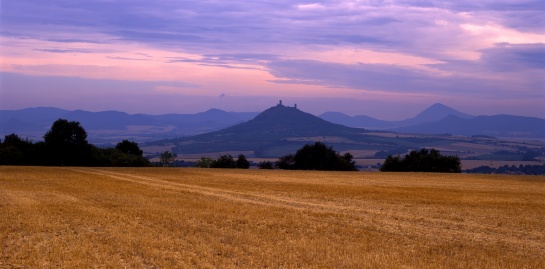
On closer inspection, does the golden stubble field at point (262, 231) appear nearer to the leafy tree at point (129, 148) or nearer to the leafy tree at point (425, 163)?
the leafy tree at point (425, 163)

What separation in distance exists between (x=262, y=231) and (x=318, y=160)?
73954 mm

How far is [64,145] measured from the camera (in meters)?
82.2

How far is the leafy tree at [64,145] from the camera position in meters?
81.8

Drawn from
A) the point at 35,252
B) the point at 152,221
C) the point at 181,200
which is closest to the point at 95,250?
the point at 35,252

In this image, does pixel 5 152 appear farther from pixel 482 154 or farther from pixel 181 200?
pixel 482 154

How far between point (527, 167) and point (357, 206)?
89154mm

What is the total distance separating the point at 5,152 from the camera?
82.1 metres

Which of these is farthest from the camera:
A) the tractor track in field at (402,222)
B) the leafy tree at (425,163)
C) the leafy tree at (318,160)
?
the leafy tree at (318,160)

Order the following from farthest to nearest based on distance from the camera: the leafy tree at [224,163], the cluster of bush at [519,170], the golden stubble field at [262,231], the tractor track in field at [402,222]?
the cluster of bush at [519,170] → the leafy tree at [224,163] → the tractor track in field at [402,222] → the golden stubble field at [262,231]

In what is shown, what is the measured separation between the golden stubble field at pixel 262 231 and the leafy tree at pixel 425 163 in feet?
166

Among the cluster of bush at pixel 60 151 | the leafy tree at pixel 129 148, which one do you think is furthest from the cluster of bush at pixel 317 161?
the cluster of bush at pixel 60 151

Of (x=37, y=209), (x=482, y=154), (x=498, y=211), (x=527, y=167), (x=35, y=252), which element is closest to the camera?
(x=35, y=252)

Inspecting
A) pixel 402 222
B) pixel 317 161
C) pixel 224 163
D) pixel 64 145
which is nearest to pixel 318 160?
pixel 317 161

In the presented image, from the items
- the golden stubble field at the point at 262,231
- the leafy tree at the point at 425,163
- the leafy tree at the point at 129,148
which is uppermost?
the leafy tree at the point at 129,148
